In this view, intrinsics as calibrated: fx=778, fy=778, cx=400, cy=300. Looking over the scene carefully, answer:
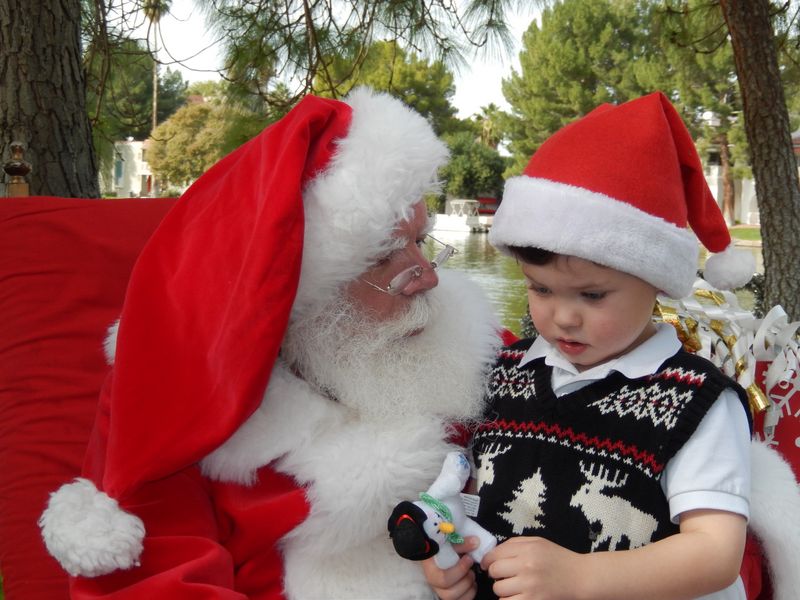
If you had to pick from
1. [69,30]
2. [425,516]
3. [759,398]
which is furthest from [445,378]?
[69,30]

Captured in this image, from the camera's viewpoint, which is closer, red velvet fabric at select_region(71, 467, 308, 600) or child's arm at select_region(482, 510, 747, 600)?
child's arm at select_region(482, 510, 747, 600)

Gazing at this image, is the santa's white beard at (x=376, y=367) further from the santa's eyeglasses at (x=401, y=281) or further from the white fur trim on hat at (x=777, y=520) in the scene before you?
the white fur trim on hat at (x=777, y=520)

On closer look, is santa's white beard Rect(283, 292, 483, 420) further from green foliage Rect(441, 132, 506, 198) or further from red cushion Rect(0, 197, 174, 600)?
green foliage Rect(441, 132, 506, 198)

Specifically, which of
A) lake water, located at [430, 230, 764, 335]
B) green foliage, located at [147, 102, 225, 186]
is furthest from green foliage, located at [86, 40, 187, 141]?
green foliage, located at [147, 102, 225, 186]

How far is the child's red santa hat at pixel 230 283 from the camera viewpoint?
1.24m

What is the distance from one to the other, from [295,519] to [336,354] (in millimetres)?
312

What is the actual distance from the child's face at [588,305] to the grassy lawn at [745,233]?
73.8ft

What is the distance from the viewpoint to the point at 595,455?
126 centimetres

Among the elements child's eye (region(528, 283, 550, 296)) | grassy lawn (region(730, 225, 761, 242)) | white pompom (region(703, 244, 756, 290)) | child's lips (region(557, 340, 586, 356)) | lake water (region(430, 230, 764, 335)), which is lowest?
lake water (region(430, 230, 764, 335))

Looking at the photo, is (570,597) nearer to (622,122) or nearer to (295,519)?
(295,519)

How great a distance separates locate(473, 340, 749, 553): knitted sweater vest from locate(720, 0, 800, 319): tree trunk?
331cm

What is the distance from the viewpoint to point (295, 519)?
136 cm

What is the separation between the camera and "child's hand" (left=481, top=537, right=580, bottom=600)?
1133 millimetres

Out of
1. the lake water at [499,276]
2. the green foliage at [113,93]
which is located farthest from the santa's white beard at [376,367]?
the lake water at [499,276]
